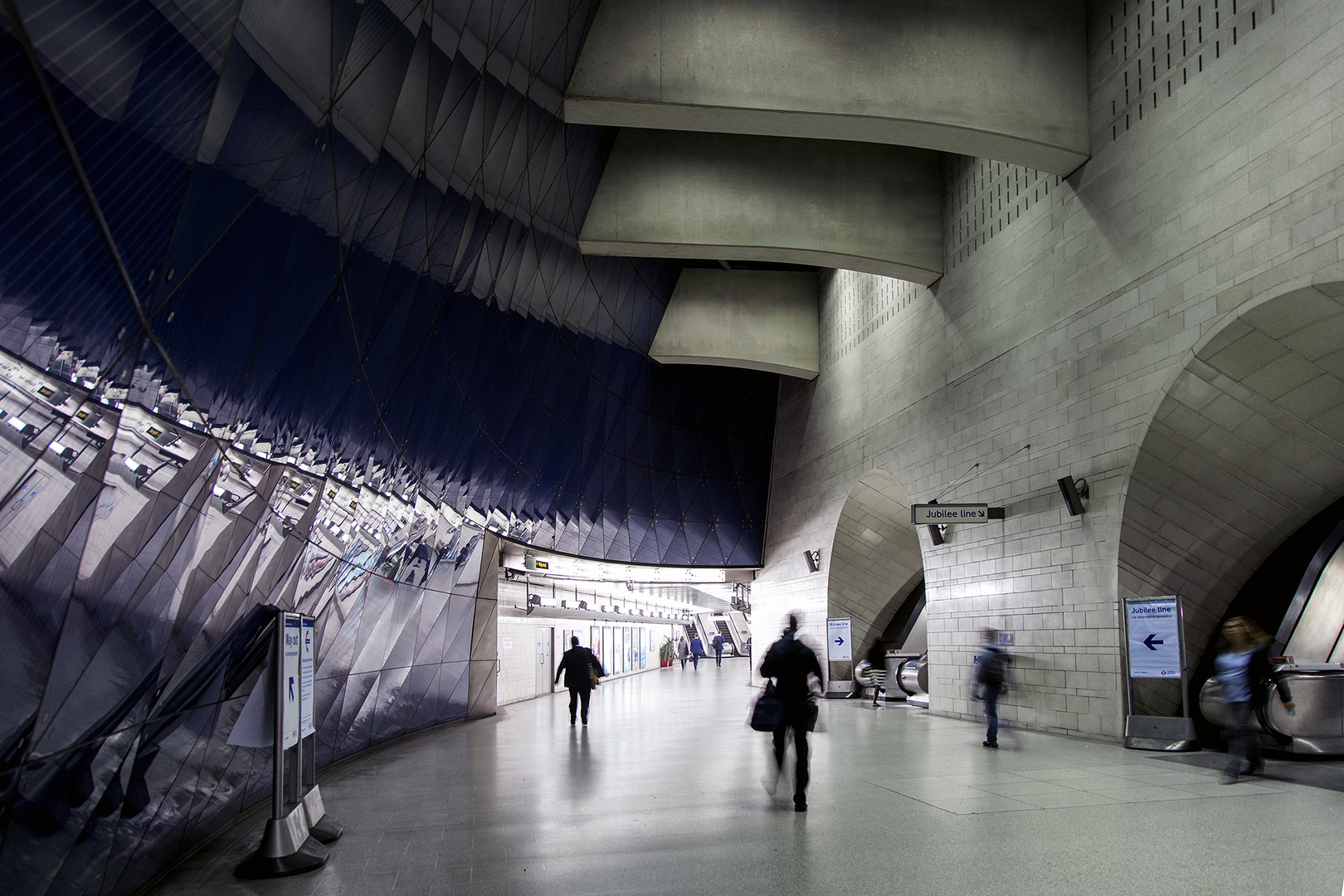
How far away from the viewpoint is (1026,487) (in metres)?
14.8

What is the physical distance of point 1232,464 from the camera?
1230 cm

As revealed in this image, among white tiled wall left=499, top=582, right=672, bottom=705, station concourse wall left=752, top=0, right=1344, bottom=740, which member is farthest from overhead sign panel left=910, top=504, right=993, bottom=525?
white tiled wall left=499, top=582, right=672, bottom=705

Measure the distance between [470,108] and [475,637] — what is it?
11480mm

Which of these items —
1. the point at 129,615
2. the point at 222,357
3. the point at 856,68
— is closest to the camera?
the point at 129,615

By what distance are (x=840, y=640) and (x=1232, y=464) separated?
41.2 ft

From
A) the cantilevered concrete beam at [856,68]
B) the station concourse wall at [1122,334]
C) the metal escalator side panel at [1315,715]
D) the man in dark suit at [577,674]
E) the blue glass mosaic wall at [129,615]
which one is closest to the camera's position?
the blue glass mosaic wall at [129,615]

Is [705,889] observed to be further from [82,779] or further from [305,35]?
[305,35]

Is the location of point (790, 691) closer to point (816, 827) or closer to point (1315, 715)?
point (816, 827)

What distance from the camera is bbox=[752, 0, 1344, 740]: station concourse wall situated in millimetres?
10156

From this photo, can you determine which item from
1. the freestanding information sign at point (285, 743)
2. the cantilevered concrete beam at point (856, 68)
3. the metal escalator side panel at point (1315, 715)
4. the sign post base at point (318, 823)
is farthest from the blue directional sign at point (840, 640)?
the freestanding information sign at point (285, 743)

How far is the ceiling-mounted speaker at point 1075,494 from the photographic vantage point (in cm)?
1328

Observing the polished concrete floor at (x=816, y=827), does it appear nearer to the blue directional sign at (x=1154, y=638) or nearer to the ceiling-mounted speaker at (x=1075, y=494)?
the blue directional sign at (x=1154, y=638)

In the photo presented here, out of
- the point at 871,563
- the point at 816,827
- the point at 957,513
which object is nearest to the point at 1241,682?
the point at 816,827

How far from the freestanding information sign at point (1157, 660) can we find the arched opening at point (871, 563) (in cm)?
1017
